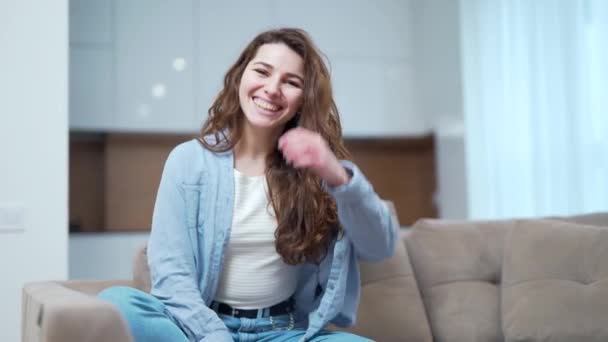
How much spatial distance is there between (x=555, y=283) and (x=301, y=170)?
0.78m

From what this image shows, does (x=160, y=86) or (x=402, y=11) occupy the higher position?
(x=402, y=11)

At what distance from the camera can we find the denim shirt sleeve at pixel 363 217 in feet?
4.84

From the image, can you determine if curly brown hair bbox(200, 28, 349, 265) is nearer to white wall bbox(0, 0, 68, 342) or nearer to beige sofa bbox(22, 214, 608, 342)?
beige sofa bbox(22, 214, 608, 342)

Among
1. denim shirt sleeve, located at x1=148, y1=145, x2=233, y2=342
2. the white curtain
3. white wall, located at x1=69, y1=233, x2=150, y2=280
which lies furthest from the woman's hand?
white wall, located at x1=69, y1=233, x2=150, y2=280

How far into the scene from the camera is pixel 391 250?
5.47ft

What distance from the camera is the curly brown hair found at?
5.46 feet

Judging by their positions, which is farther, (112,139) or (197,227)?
(112,139)

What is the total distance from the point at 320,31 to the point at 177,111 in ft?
3.17

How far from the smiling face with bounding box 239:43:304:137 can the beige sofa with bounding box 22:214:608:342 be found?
50cm

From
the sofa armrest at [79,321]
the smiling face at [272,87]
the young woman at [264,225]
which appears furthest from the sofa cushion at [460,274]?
the sofa armrest at [79,321]

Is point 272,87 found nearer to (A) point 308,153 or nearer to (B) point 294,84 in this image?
(B) point 294,84

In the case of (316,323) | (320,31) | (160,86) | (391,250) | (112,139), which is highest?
(320,31)

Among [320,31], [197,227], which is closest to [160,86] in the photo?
[320,31]

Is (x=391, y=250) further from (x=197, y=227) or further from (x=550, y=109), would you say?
(x=550, y=109)
